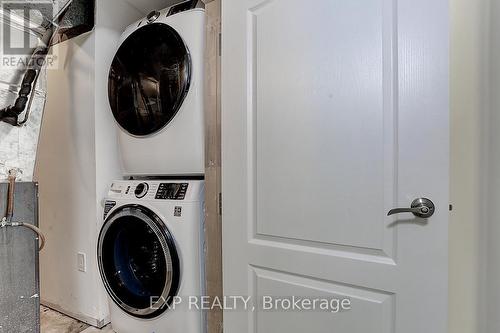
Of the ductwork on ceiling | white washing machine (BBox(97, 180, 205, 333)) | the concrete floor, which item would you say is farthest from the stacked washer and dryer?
the ductwork on ceiling

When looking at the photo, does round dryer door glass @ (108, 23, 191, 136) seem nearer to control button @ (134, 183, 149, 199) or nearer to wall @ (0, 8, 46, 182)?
control button @ (134, 183, 149, 199)

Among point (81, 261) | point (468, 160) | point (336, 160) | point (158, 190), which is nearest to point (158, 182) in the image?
point (158, 190)

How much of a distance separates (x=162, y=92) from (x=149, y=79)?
0.13m

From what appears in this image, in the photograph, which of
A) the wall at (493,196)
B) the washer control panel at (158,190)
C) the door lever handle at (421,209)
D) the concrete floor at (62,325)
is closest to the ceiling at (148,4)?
the washer control panel at (158,190)

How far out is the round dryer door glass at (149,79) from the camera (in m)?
1.49

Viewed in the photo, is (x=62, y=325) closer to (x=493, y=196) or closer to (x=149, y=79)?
(x=149, y=79)

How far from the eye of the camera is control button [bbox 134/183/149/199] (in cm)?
154

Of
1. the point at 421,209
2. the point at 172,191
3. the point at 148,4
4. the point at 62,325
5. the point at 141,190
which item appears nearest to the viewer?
the point at 421,209

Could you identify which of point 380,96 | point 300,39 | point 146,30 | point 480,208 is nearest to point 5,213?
point 146,30

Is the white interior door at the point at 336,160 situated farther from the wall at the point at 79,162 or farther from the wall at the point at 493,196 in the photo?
the wall at the point at 79,162

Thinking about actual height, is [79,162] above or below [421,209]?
above

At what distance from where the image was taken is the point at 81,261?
72.6 inches

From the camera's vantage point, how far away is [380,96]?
891mm

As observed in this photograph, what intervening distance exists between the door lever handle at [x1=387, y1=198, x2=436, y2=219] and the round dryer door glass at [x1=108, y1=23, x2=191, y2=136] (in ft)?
3.82
